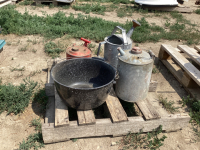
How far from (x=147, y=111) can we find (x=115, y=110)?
1.38 feet

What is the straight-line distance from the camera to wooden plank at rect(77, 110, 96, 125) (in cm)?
207

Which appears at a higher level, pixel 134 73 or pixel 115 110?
pixel 134 73

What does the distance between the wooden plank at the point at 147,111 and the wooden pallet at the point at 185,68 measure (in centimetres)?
117

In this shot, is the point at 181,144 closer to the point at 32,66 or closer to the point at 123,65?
the point at 123,65

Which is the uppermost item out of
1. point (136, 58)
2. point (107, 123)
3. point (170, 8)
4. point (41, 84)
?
point (170, 8)

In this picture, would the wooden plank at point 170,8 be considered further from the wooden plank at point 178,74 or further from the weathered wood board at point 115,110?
the weathered wood board at point 115,110

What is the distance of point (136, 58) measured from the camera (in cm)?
220

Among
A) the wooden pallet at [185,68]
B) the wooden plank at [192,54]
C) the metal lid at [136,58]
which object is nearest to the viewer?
the metal lid at [136,58]

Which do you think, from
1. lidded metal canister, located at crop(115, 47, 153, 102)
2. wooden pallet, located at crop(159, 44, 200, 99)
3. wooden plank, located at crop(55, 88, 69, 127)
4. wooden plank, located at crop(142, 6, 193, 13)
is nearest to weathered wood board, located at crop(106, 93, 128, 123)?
lidded metal canister, located at crop(115, 47, 153, 102)

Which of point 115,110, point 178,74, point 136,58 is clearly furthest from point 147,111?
point 178,74

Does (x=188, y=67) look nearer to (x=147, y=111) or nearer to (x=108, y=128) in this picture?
(x=147, y=111)

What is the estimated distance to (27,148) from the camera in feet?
6.90

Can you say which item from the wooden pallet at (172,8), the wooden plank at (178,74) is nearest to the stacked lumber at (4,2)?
the wooden pallet at (172,8)

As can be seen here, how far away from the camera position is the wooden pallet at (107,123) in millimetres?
2076
